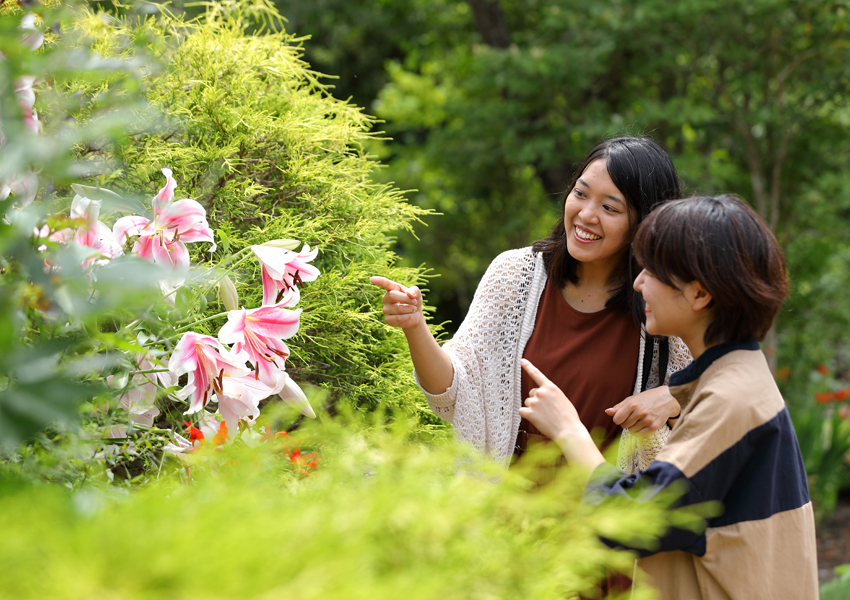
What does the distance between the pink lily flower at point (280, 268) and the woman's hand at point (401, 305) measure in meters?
0.42

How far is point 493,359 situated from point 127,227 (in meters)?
1.03

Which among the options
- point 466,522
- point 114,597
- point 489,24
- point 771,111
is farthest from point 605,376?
point 489,24

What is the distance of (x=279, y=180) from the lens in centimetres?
167

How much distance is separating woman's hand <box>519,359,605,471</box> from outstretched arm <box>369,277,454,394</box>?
→ 39 cm

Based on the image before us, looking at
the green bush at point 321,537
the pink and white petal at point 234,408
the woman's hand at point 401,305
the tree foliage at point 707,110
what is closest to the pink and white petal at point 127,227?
the pink and white petal at point 234,408

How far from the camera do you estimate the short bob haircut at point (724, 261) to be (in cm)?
113

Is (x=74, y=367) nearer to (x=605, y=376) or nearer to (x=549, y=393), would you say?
(x=549, y=393)

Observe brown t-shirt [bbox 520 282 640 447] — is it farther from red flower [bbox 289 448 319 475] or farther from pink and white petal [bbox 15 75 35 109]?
pink and white petal [bbox 15 75 35 109]

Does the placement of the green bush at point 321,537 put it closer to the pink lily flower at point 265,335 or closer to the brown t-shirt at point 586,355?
the pink lily flower at point 265,335

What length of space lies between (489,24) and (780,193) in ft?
10.1

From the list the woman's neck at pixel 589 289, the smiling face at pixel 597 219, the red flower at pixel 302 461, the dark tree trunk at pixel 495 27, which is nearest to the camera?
the red flower at pixel 302 461

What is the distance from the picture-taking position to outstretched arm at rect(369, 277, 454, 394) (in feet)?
4.94

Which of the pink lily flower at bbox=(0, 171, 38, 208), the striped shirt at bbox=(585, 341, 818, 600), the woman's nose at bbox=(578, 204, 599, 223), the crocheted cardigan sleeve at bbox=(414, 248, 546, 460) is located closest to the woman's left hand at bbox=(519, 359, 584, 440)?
the striped shirt at bbox=(585, 341, 818, 600)

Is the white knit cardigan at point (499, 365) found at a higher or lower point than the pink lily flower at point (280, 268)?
lower
